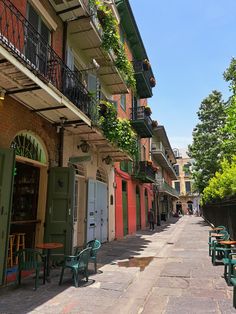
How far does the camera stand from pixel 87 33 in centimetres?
1009

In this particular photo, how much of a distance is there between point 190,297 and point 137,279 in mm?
1734

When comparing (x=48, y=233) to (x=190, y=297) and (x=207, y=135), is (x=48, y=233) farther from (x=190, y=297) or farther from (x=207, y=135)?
(x=207, y=135)

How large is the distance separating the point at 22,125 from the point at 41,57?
212 centimetres

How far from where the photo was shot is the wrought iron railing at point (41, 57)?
6427 mm

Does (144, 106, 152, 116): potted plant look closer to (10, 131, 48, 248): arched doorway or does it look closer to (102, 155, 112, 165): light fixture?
(102, 155, 112, 165): light fixture

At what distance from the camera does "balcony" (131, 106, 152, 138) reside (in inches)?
751

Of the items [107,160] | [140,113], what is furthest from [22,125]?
[140,113]

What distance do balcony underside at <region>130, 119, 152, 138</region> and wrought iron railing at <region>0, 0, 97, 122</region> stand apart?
8.94 meters

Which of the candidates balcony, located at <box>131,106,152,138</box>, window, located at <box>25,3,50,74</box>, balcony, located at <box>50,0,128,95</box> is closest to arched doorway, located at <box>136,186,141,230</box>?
balcony, located at <box>131,106,152,138</box>

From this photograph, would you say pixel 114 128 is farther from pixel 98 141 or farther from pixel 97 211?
pixel 97 211

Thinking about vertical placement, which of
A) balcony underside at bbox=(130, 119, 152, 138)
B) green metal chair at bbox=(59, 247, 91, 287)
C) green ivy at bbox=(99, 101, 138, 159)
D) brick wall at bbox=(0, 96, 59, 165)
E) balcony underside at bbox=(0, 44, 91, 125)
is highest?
balcony underside at bbox=(130, 119, 152, 138)

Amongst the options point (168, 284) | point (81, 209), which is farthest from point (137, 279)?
point (81, 209)

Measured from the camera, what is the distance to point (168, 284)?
6.38 metres

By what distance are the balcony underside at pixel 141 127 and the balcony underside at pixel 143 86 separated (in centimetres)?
339
